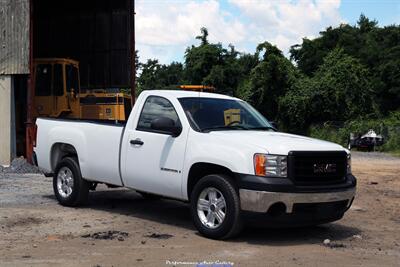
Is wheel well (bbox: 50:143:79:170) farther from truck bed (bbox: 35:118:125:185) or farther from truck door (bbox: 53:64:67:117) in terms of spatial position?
truck door (bbox: 53:64:67:117)

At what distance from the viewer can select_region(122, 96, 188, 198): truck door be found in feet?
27.6

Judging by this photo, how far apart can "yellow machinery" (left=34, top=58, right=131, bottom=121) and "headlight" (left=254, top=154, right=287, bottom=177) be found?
12375mm

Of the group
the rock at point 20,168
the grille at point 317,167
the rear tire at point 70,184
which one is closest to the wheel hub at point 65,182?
the rear tire at point 70,184

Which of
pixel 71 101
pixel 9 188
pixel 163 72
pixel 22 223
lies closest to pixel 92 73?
pixel 71 101

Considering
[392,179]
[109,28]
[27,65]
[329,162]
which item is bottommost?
[392,179]

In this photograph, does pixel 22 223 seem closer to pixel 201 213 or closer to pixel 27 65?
pixel 201 213

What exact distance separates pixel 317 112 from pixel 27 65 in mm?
31252

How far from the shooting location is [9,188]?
12.9m

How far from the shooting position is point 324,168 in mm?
7820

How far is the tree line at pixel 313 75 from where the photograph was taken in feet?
148

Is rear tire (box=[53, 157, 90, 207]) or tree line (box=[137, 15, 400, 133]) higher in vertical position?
tree line (box=[137, 15, 400, 133])

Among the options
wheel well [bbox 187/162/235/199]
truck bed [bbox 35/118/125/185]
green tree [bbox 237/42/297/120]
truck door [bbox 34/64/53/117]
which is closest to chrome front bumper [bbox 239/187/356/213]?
wheel well [bbox 187/162/235/199]

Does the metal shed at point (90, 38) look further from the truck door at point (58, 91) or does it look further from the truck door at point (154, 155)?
the truck door at point (154, 155)

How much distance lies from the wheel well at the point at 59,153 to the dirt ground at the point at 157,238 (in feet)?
2.55
